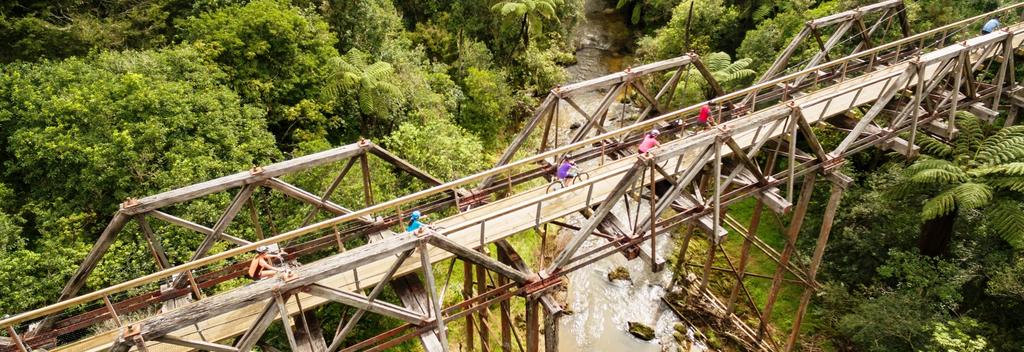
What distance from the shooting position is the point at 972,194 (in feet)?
35.1

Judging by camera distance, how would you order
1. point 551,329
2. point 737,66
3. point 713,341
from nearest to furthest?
point 551,329 → point 713,341 → point 737,66

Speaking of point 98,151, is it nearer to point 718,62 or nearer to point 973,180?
point 718,62

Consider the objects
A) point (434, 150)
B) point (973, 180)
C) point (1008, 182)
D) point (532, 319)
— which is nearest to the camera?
point (532, 319)

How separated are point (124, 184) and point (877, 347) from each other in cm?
1803

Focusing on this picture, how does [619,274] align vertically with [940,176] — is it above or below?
above

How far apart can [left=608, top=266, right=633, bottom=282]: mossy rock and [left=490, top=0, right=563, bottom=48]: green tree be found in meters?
11.7

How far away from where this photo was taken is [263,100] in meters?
15.7

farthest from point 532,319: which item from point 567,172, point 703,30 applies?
point 703,30

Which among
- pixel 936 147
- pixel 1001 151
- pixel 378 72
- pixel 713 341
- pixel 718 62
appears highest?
pixel 378 72

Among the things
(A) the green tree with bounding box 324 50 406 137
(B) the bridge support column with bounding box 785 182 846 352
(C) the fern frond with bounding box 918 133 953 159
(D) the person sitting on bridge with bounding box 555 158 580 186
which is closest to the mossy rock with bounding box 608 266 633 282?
(B) the bridge support column with bounding box 785 182 846 352

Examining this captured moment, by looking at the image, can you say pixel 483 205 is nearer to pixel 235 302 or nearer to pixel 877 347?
pixel 235 302

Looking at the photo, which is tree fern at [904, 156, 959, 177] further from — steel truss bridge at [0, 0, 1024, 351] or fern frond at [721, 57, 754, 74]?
fern frond at [721, 57, 754, 74]

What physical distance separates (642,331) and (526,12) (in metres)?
15.4

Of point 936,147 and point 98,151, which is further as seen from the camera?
point 936,147
